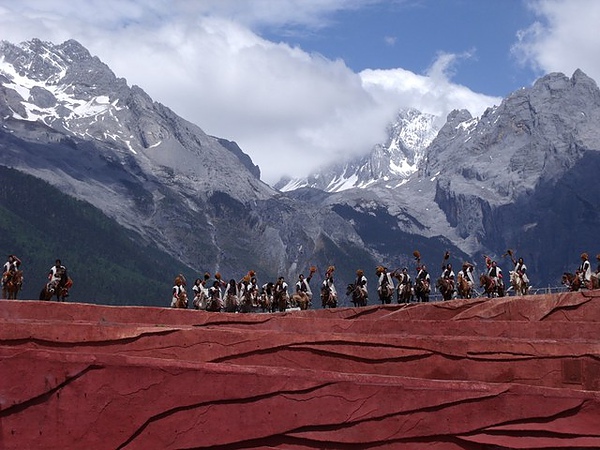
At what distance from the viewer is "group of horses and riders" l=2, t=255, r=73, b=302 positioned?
31469 mm

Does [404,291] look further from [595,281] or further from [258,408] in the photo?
[258,408]

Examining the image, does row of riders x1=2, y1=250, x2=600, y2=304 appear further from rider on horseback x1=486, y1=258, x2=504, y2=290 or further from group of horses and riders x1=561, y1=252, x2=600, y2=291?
group of horses and riders x1=561, y1=252, x2=600, y2=291

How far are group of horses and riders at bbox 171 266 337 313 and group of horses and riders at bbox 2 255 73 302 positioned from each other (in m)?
4.55

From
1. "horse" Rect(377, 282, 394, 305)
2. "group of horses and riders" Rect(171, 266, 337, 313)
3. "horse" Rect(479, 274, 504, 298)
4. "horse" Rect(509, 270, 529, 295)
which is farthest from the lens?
"horse" Rect(509, 270, 529, 295)

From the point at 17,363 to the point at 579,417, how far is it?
8.12 metres

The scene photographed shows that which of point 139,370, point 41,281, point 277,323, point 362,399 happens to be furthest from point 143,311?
point 41,281

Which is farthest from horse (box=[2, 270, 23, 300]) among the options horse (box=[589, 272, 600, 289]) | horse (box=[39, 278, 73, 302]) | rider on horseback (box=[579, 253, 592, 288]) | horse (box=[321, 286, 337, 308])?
rider on horseback (box=[579, 253, 592, 288])

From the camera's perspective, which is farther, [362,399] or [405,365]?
[405,365]

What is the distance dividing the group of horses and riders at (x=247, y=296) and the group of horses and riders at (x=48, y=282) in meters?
4.55

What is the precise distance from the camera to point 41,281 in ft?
609

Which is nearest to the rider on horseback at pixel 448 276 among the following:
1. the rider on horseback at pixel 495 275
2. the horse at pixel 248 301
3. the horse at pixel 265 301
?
the rider on horseback at pixel 495 275

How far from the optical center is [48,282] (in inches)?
1254

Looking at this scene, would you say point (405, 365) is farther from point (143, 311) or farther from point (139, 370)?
point (143, 311)

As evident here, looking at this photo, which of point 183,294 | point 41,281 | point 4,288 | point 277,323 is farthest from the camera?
point 41,281
